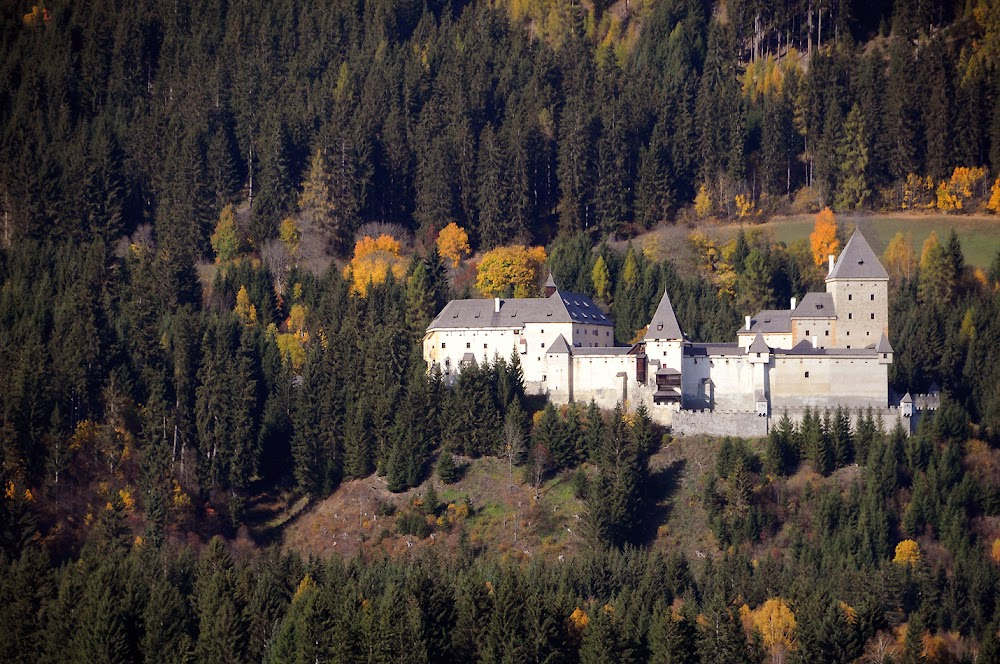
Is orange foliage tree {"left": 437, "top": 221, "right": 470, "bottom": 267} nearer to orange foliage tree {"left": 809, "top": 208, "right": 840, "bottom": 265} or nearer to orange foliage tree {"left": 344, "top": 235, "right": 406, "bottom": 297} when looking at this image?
orange foliage tree {"left": 344, "top": 235, "right": 406, "bottom": 297}

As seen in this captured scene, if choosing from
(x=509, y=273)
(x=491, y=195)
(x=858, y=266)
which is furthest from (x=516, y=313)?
(x=491, y=195)

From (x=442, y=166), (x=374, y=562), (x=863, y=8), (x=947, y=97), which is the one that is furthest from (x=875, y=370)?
(x=863, y=8)

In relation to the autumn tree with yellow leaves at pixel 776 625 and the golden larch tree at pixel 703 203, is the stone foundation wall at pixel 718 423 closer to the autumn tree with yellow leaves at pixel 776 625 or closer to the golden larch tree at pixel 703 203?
the autumn tree with yellow leaves at pixel 776 625

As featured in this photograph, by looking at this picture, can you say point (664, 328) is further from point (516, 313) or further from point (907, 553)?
point (907, 553)

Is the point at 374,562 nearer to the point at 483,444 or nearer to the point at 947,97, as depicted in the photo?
the point at 483,444

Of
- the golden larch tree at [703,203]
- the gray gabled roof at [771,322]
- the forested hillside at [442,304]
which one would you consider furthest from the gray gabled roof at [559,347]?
the golden larch tree at [703,203]
